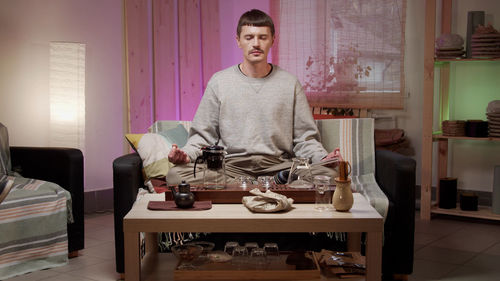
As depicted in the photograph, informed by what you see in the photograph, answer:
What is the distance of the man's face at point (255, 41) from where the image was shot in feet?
10.2

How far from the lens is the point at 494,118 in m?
3.70

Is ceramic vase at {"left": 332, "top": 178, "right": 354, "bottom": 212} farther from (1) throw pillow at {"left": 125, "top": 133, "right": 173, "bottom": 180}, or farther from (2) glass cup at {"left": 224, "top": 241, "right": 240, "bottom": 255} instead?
(1) throw pillow at {"left": 125, "top": 133, "right": 173, "bottom": 180}

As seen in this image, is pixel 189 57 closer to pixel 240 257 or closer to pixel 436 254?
pixel 436 254

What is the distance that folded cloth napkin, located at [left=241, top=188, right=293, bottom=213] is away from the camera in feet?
6.77

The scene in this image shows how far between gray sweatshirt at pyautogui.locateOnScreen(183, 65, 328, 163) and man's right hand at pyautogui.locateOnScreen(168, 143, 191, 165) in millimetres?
276

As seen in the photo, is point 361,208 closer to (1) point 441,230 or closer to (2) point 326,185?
(2) point 326,185

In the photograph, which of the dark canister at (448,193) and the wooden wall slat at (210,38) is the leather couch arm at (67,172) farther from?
the dark canister at (448,193)

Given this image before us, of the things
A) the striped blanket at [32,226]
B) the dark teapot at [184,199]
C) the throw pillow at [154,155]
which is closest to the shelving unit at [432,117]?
the throw pillow at [154,155]

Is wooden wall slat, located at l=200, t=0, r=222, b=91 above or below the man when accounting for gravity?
above

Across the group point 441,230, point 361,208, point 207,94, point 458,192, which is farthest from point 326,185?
point 458,192

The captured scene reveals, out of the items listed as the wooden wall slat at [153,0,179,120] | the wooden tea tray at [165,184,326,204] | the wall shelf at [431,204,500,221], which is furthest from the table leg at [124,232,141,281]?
the wall shelf at [431,204,500,221]

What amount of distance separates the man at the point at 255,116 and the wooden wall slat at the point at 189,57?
1382mm

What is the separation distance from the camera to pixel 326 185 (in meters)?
2.16

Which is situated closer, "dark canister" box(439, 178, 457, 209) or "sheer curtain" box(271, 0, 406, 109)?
"dark canister" box(439, 178, 457, 209)
